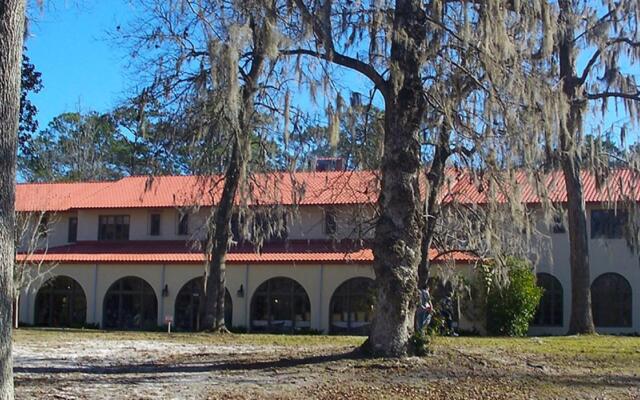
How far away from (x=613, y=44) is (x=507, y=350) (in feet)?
36.2

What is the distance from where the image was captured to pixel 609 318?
31844 mm

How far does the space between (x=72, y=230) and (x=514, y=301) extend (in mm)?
21068

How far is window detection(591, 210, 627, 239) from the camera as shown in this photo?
31.8 metres

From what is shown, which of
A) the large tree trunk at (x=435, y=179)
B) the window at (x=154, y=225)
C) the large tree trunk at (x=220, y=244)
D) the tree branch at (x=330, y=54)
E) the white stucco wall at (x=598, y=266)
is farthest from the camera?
the window at (x=154, y=225)

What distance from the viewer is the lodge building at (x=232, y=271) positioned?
31953 millimetres

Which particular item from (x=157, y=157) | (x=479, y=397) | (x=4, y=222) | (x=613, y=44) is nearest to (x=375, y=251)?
(x=479, y=397)

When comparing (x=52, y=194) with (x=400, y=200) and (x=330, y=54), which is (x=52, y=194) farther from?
(x=400, y=200)

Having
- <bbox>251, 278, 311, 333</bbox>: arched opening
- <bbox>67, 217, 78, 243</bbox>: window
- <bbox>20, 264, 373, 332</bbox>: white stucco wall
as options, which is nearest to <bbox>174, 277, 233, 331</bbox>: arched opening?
<bbox>20, 264, 373, 332</bbox>: white stucco wall

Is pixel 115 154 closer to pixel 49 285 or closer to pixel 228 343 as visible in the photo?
pixel 49 285

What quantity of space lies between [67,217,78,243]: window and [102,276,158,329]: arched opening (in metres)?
4.68

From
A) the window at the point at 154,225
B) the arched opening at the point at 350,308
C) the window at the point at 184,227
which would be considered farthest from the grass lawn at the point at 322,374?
the window at the point at 154,225

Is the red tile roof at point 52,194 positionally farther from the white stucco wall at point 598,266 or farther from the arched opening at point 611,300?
the arched opening at point 611,300

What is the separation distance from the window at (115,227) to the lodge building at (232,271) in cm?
4

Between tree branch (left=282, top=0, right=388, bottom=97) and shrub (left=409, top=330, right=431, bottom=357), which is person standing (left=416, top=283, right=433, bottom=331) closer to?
shrub (left=409, top=330, right=431, bottom=357)
